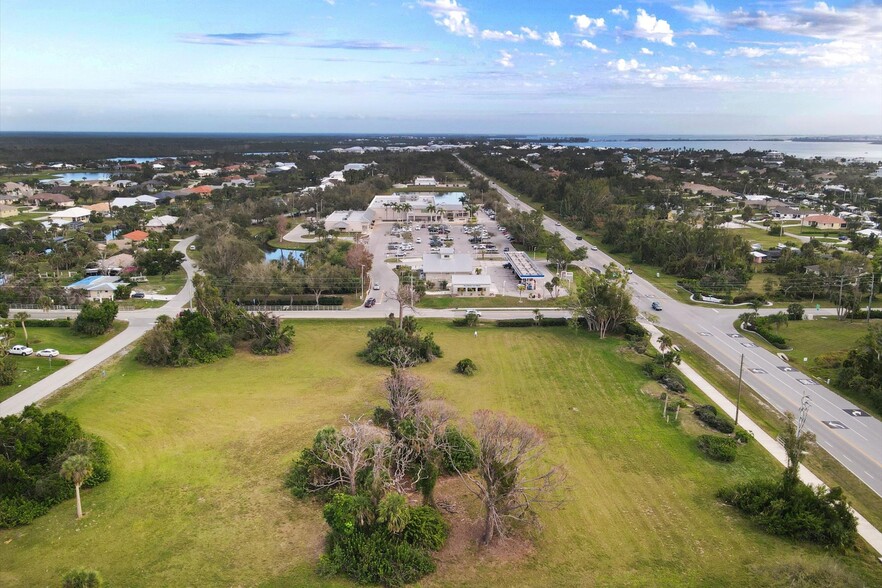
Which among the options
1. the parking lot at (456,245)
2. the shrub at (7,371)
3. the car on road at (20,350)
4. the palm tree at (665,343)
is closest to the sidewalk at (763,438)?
the palm tree at (665,343)

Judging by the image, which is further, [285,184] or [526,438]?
[285,184]

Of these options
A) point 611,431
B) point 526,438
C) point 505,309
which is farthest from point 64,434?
point 505,309

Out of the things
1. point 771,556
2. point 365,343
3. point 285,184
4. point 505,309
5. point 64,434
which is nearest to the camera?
point 771,556

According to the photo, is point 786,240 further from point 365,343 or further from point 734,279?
point 365,343

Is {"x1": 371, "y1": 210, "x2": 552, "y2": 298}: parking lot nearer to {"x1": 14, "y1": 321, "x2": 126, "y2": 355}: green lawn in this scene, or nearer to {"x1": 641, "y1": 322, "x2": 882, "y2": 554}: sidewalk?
{"x1": 641, "y1": 322, "x2": 882, "y2": 554}: sidewalk

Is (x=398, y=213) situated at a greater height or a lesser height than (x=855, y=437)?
greater

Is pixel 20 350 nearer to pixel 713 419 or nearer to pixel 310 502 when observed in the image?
pixel 310 502
